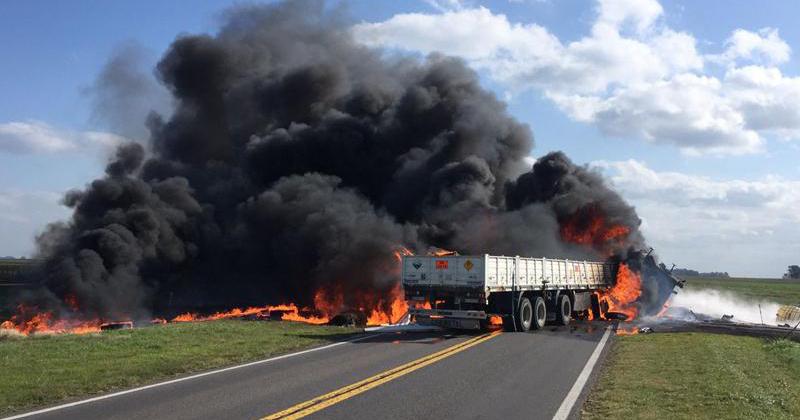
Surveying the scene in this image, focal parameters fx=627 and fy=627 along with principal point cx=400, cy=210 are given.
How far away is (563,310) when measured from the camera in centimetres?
2545

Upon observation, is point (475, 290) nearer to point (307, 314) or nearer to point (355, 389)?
point (355, 389)

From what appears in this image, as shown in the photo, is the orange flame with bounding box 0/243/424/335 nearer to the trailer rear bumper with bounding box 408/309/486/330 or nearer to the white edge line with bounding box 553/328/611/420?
the trailer rear bumper with bounding box 408/309/486/330

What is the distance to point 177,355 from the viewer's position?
1421 centimetres

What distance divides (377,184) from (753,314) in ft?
96.7

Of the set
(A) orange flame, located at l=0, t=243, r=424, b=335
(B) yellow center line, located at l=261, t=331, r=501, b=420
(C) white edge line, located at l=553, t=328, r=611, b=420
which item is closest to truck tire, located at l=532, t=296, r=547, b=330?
(C) white edge line, located at l=553, t=328, r=611, b=420

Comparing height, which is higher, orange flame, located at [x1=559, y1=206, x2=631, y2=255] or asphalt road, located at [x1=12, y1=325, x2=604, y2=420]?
orange flame, located at [x1=559, y1=206, x2=631, y2=255]

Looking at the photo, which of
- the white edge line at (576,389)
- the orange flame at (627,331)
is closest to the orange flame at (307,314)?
the orange flame at (627,331)

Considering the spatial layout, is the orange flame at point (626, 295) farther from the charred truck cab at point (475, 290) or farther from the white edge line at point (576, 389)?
the white edge line at point (576, 389)

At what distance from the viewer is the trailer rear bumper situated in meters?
20.3

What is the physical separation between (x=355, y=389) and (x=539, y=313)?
14.3 meters

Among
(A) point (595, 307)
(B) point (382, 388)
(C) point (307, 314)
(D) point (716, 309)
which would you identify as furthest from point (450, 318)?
(D) point (716, 309)

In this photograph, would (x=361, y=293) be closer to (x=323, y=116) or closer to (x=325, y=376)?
(x=325, y=376)

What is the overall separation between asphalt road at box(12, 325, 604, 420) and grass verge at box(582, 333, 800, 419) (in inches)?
34.2

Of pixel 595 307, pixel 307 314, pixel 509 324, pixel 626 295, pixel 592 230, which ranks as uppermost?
pixel 592 230
